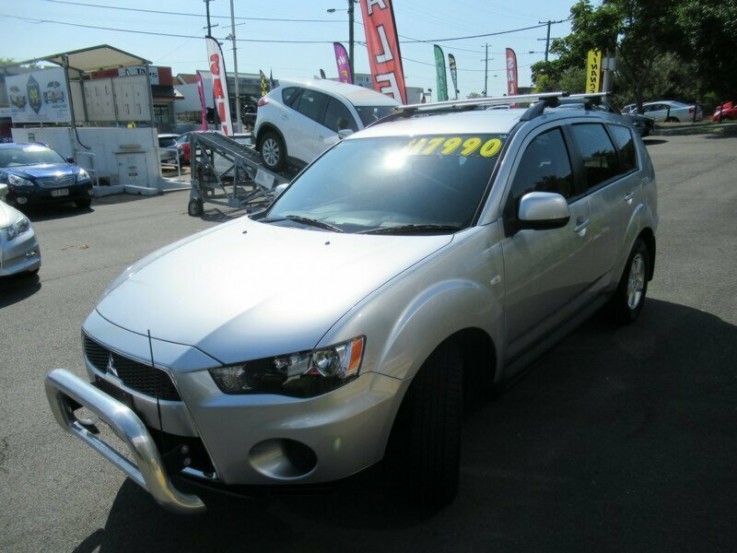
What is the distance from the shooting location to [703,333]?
15.3 ft

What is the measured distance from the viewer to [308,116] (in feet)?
36.3

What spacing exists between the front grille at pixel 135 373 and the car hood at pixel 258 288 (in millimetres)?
134

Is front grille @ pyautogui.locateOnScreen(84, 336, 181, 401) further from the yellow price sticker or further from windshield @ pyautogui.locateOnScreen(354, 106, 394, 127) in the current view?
windshield @ pyautogui.locateOnScreen(354, 106, 394, 127)

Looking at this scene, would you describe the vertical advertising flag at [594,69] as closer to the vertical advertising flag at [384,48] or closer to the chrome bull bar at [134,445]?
the vertical advertising flag at [384,48]

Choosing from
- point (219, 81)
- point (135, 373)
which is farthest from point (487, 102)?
point (219, 81)

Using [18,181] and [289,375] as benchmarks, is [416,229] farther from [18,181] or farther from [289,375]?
[18,181]

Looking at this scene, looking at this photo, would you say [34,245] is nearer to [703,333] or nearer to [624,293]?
[624,293]

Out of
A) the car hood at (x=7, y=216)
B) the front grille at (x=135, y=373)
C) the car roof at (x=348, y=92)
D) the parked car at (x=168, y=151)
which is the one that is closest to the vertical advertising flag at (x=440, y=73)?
the parked car at (x=168, y=151)

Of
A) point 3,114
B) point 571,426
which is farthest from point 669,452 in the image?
point 3,114

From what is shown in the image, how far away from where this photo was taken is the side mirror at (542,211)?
291cm

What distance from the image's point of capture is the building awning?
1709 cm

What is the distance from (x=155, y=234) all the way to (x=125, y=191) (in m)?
7.86

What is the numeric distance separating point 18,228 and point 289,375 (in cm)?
577

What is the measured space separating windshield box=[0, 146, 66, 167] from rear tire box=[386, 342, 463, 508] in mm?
14132
